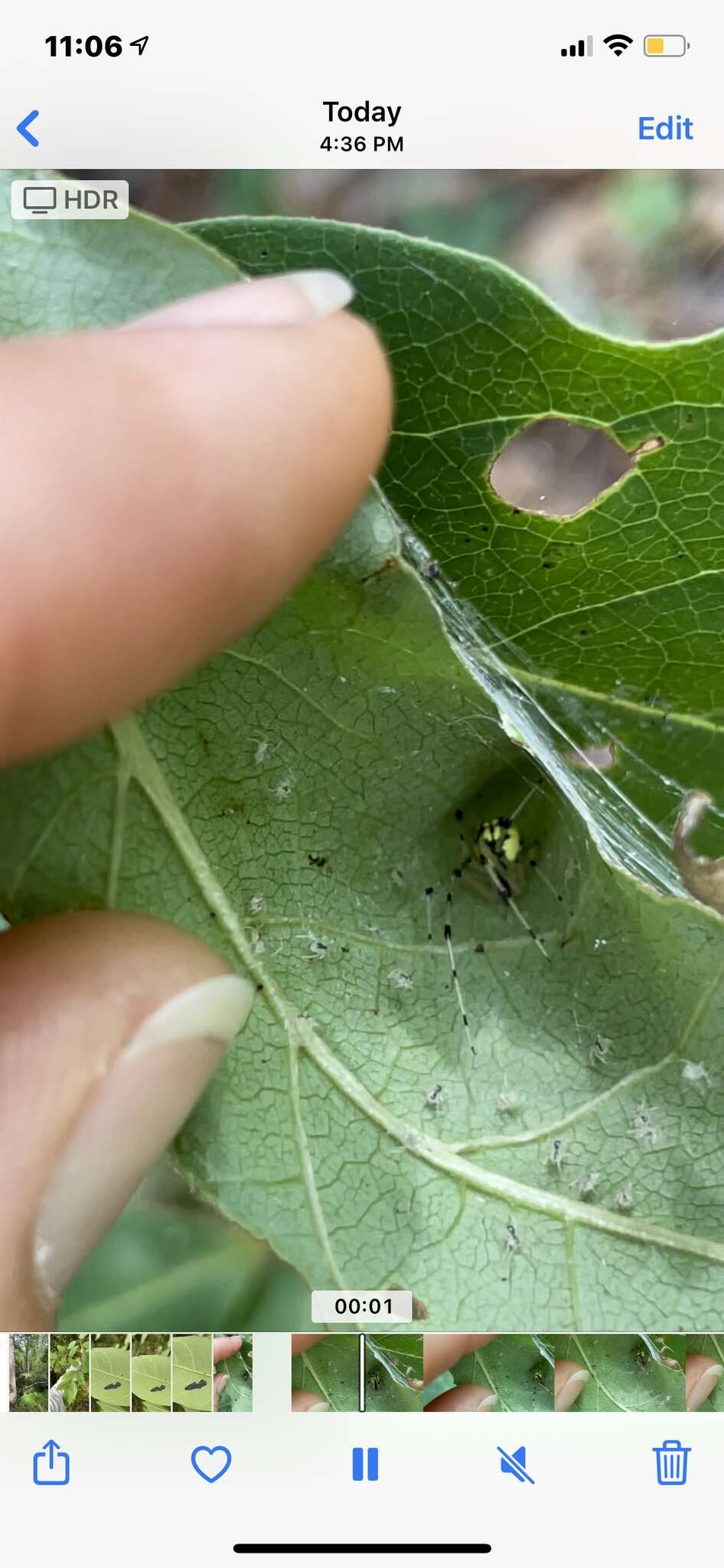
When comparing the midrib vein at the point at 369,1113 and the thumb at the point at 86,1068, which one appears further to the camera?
the midrib vein at the point at 369,1113

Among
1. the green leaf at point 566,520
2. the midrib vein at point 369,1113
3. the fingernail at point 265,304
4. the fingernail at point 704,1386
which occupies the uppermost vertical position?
the fingernail at point 265,304

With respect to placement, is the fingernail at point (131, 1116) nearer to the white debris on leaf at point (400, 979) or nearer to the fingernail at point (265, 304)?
the white debris on leaf at point (400, 979)

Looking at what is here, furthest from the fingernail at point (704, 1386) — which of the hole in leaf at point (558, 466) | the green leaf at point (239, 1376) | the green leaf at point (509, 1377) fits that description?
the hole in leaf at point (558, 466)

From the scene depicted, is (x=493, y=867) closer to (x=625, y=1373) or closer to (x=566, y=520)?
→ (x=566, y=520)
